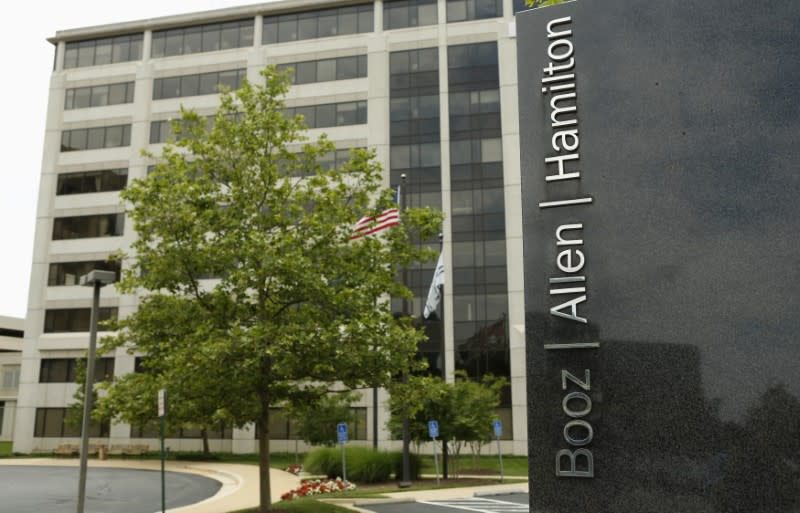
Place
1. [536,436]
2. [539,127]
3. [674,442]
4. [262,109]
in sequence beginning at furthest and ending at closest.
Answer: [262,109] < [539,127] < [536,436] < [674,442]

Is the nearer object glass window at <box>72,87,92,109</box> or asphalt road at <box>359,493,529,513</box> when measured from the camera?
asphalt road at <box>359,493,529,513</box>

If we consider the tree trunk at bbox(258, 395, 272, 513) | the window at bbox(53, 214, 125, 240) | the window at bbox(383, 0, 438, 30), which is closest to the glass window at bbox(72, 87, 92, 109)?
the window at bbox(53, 214, 125, 240)

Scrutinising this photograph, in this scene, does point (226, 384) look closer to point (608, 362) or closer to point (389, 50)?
point (608, 362)

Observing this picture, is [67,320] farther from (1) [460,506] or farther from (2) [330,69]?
(1) [460,506]

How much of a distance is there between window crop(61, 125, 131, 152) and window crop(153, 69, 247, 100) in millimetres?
3519

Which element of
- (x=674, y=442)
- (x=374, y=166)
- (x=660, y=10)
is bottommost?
(x=674, y=442)

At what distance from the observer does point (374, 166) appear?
17.9 meters

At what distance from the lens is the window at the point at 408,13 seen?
4884cm

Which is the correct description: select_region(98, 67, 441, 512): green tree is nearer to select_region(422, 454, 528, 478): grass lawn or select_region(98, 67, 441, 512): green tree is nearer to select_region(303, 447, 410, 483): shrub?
select_region(303, 447, 410, 483): shrub

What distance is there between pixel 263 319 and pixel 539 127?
990 centimetres

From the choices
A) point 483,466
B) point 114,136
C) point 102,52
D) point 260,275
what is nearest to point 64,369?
point 114,136

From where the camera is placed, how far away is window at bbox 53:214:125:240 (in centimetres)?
4981

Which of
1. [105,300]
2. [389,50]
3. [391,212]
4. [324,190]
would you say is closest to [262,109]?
[324,190]

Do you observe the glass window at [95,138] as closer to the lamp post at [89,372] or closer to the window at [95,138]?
the window at [95,138]
